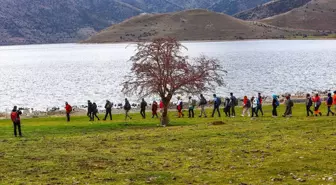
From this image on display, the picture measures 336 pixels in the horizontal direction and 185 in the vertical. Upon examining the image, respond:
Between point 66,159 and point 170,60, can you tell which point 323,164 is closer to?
point 66,159

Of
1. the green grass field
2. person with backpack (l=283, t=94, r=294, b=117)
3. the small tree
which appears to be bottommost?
the green grass field

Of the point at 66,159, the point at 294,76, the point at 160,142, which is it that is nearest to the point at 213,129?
the point at 160,142

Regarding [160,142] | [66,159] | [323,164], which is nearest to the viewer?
[323,164]

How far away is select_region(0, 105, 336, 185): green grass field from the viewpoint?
21297 mm

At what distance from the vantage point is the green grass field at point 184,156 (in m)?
21.3

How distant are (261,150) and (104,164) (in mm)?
8127

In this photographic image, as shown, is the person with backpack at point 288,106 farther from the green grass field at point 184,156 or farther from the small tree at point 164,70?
the small tree at point 164,70

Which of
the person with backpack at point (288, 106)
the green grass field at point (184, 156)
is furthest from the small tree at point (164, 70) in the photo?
the person with backpack at point (288, 106)

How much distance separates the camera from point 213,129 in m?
37.0

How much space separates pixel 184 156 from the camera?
26.5 meters

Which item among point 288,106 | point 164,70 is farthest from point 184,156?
point 288,106

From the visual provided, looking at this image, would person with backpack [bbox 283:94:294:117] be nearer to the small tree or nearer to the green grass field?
the green grass field

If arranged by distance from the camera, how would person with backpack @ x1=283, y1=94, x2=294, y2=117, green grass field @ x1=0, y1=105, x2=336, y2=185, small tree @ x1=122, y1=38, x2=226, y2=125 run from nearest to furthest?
green grass field @ x1=0, y1=105, x2=336, y2=185 → small tree @ x1=122, y1=38, x2=226, y2=125 → person with backpack @ x1=283, y1=94, x2=294, y2=117

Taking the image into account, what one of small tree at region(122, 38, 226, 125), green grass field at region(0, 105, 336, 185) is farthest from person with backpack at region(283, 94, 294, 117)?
small tree at region(122, 38, 226, 125)
